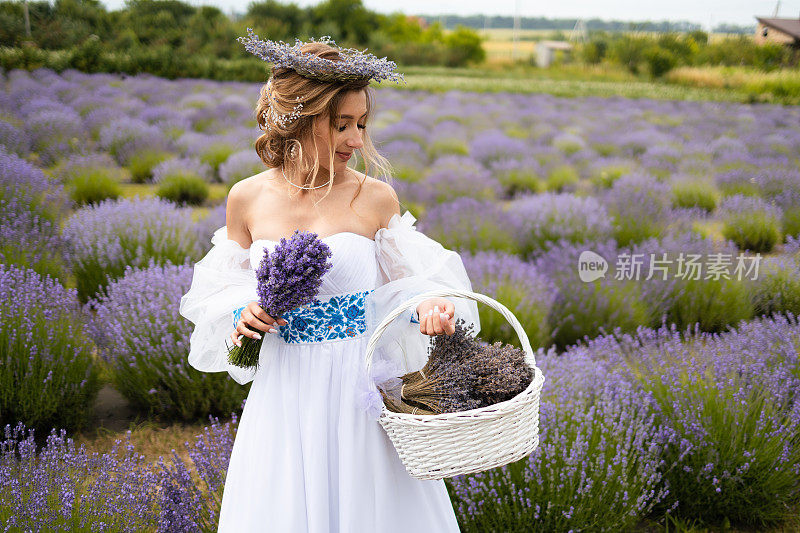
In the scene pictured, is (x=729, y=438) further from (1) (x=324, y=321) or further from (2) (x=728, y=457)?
(1) (x=324, y=321)

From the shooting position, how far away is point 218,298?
1604 millimetres

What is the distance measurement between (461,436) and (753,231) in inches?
184

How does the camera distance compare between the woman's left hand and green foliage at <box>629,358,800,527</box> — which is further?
green foliage at <box>629,358,800,527</box>

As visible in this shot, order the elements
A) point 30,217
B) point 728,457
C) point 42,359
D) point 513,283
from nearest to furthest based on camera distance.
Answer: point 728,457 → point 42,359 → point 513,283 → point 30,217

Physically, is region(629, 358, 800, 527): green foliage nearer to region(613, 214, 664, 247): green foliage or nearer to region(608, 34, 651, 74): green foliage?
region(613, 214, 664, 247): green foliage

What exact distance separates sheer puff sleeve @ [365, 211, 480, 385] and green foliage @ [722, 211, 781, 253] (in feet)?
13.9

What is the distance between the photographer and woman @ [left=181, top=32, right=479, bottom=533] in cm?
149

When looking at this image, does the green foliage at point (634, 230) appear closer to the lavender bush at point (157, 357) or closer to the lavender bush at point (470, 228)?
the lavender bush at point (470, 228)

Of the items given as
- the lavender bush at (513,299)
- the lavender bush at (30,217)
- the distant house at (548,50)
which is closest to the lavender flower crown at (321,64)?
the lavender bush at (513,299)

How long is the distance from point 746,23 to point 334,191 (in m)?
4.71

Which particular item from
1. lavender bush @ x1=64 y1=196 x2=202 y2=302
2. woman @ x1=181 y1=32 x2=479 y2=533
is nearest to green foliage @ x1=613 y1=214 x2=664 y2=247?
lavender bush @ x1=64 y1=196 x2=202 y2=302

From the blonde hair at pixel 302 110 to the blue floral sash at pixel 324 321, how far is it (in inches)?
10.1

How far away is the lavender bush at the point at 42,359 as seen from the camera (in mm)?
2723

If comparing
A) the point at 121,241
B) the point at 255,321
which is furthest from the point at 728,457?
the point at 121,241
